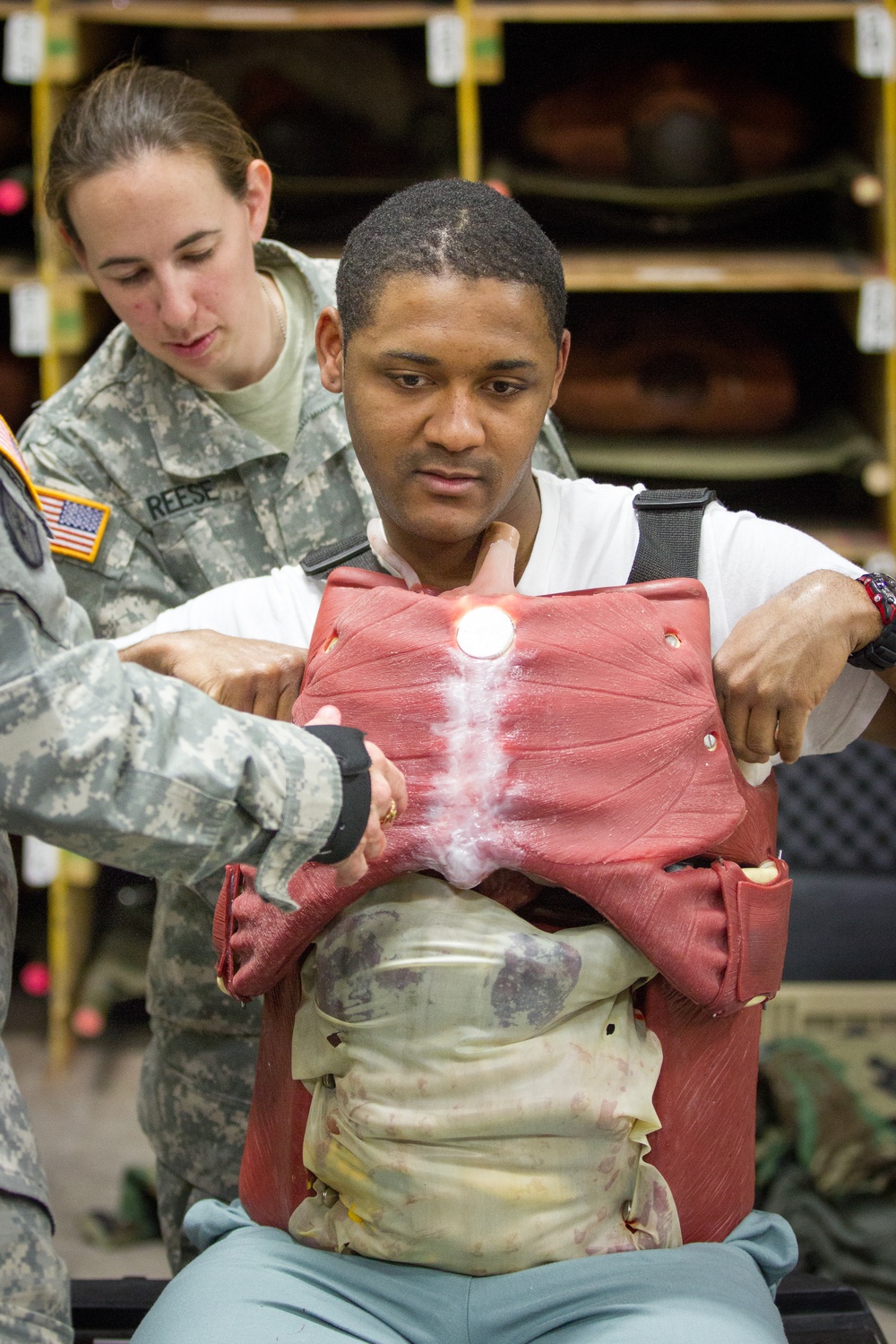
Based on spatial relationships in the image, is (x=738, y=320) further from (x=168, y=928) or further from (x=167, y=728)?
(x=167, y=728)

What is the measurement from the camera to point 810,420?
3441 millimetres

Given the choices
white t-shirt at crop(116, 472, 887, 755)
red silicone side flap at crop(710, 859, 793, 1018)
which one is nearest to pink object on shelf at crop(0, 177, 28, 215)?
white t-shirt at crop(116, 472, 887, 755)

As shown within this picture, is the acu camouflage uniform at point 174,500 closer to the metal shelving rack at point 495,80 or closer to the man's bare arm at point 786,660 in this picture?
the man's bare arm at point 786,660

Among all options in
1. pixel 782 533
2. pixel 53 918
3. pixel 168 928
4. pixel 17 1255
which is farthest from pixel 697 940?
pixel 53 918

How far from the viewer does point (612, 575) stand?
4.92ft

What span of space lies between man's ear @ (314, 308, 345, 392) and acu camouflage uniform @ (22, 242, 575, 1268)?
436 mm

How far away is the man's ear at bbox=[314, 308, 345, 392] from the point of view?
153 cm

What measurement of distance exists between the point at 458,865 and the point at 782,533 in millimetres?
532

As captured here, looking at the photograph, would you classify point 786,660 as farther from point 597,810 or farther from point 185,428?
point 185,428

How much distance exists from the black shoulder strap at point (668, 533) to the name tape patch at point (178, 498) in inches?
31.3

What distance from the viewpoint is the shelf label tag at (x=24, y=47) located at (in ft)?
10.0

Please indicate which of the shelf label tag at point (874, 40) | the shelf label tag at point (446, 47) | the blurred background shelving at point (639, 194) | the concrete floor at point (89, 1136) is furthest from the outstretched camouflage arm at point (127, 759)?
the shelf label tag at point (874, 40)

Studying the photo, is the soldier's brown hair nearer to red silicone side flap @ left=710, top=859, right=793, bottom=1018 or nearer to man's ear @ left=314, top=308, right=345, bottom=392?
man's ear @ left=314, top=308, right=345, bottom=392

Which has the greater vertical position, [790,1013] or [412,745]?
[412,745]
